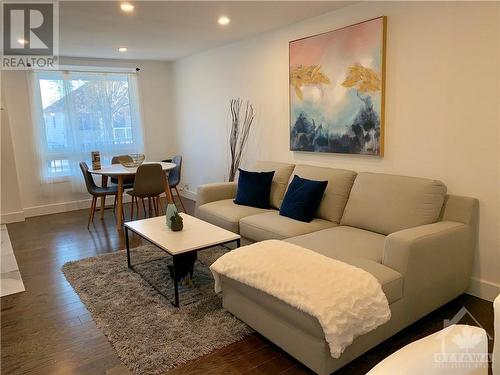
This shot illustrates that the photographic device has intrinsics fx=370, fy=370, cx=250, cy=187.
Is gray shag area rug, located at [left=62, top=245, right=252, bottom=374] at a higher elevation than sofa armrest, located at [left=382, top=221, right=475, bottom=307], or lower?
lower

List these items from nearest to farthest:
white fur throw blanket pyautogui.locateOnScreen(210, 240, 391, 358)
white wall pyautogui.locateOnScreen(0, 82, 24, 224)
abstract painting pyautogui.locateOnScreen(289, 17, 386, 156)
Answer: white fur throw blanket pyautogui.locateOnScreen(210, 240, 391, 358) → abstract painting pyautogui.locateOnScreen(289, 17, 386, 156) → white wall pyautogui.locateOnScreen(0, 82, 24, 224)

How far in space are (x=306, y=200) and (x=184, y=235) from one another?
1.07 meters

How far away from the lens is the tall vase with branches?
4672mm

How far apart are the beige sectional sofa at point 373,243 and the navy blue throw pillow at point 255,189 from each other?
0.15 meters

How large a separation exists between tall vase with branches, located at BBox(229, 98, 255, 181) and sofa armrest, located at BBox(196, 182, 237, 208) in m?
0.68

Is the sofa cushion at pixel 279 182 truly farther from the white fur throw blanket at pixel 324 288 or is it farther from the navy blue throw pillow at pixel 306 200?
the white fur throw blanket at pixel 324 288

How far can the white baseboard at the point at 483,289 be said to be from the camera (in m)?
2.56

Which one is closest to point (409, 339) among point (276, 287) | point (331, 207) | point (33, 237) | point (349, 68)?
point (276, 287)

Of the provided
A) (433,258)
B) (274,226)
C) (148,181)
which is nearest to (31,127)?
(148,181)

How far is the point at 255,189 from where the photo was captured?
3.74m

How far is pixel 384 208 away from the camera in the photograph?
277cm

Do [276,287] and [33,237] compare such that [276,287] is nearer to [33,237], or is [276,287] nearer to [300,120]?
[300,120]

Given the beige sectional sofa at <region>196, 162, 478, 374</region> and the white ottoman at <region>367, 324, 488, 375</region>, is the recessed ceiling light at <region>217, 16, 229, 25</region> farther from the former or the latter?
the white ottoman at <region>367, 324, 488, 375</region>

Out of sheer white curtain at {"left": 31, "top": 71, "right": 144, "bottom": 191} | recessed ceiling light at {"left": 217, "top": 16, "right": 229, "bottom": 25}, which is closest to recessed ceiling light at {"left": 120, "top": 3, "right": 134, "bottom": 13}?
recessed ceiling light at {"left": 217, "top": 16, "right": 229, "bottom": 25}
